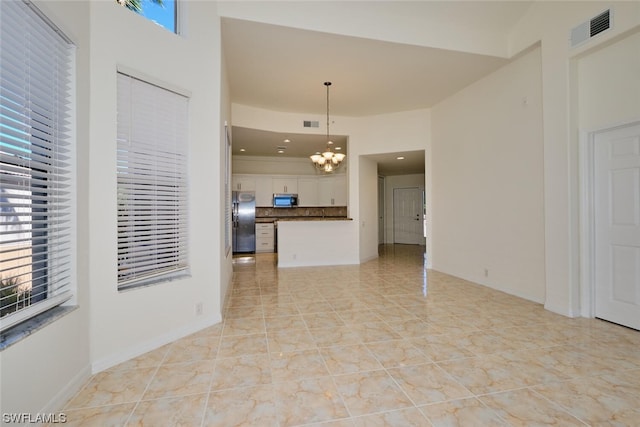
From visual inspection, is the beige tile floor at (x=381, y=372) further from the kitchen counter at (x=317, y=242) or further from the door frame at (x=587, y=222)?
the kitchen counter at (x=317, y=242)

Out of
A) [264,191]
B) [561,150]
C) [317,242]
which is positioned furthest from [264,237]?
[561,150]

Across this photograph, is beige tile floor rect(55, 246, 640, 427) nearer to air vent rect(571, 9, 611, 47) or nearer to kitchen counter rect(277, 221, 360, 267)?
kitchen counter rect(277, 221, 360, 267)

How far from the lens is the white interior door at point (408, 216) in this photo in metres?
9.80

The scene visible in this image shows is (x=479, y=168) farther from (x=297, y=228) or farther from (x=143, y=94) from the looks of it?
(x=143, y=94)

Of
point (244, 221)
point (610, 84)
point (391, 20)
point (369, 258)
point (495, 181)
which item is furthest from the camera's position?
point (244, 221)

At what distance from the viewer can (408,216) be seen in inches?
395

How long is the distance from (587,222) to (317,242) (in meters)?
4.34

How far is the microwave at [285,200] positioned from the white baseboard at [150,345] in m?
5.68

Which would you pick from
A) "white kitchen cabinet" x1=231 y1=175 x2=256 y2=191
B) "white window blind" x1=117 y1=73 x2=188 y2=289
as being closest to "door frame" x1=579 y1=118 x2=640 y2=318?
"white window blind" x1=117 y1=73 x2=188 y2=289

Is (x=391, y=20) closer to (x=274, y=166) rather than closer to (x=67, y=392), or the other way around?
(x=67, y=392)

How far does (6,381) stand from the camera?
1385mm

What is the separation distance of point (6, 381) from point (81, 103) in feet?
Result: 5.41

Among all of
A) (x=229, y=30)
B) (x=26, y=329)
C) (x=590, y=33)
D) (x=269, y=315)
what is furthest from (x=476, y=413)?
(x=229, y=30)

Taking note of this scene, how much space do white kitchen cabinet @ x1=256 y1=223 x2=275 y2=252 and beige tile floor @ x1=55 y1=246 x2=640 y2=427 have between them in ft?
15.5
